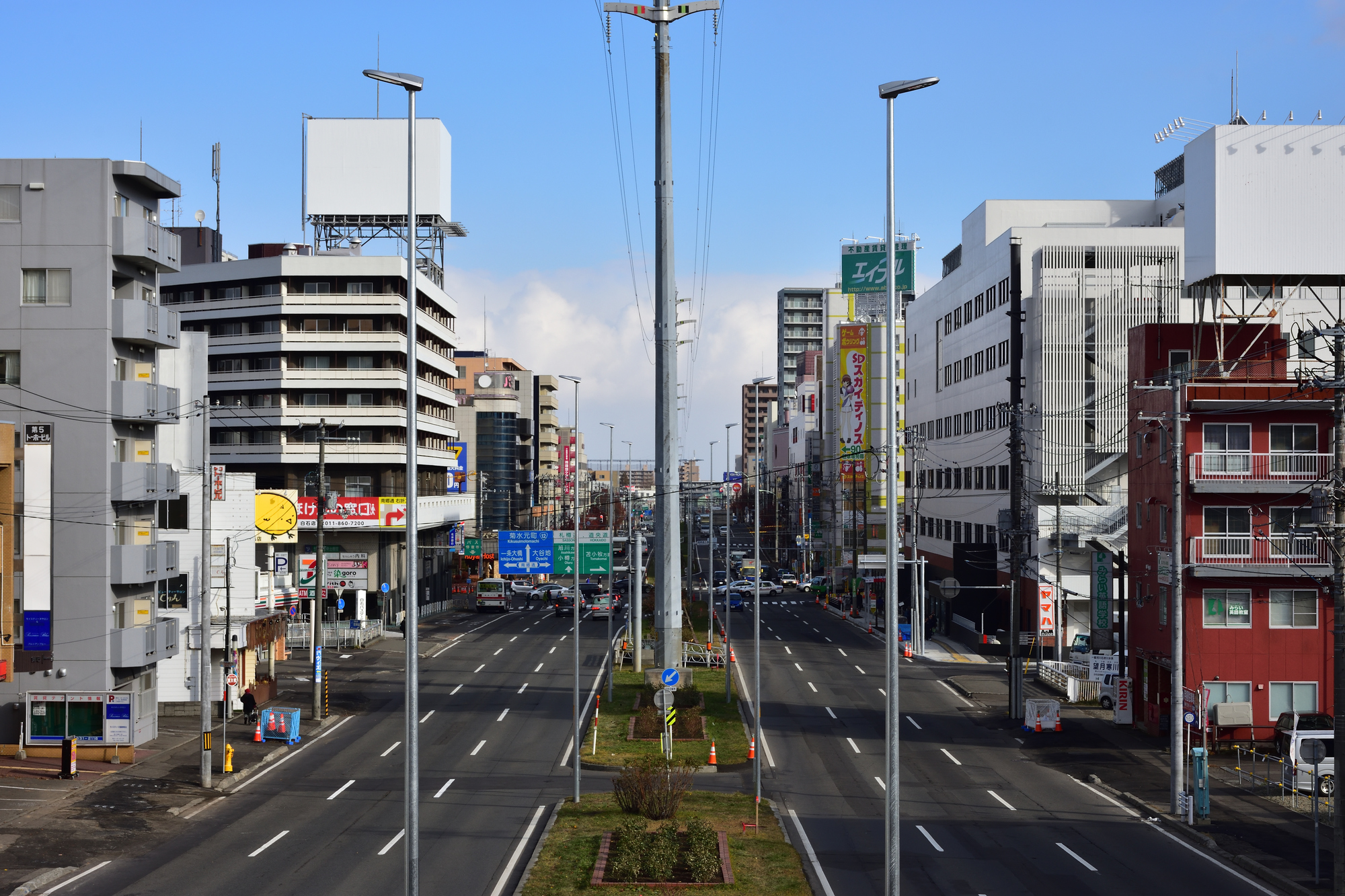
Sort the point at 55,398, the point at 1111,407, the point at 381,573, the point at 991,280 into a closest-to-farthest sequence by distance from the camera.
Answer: the point at 55,398
the point at 1111,407
the point at 991,280
the point at 381,573

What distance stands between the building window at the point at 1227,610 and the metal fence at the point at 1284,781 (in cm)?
423

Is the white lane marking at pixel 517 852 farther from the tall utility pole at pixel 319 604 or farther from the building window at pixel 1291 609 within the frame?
the building window at pixel 1291 609

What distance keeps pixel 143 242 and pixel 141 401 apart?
17.6ft

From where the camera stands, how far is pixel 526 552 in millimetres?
46094

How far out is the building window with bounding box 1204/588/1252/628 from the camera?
1571 inches

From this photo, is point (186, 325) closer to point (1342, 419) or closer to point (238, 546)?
point (238, 546)

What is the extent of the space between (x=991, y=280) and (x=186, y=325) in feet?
184

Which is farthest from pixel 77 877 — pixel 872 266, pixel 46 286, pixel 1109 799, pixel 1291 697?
pixel 872 266

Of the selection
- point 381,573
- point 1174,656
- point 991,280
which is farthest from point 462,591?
point 1174,656

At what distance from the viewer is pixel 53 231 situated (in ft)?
129

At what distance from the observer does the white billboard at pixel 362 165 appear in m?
84.9

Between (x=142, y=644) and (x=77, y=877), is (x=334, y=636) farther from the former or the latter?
(x=77, y=877)

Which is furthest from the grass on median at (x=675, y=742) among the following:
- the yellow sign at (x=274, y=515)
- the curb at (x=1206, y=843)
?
the yellow sign at (x=274, y=515)

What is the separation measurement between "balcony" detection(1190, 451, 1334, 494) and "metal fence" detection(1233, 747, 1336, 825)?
8.34 m
